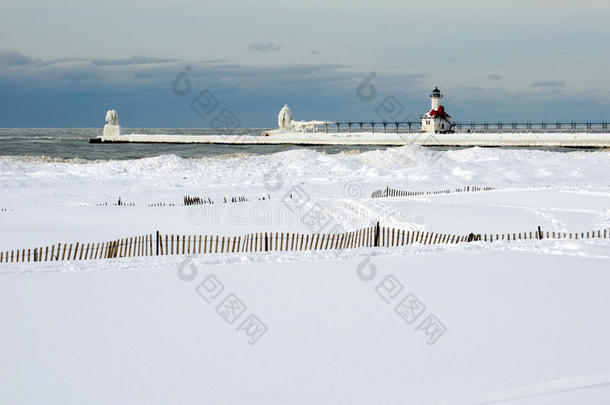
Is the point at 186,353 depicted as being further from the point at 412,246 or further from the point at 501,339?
the point at 412,246

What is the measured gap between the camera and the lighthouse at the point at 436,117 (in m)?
124

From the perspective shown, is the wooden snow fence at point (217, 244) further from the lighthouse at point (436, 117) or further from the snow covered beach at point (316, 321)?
the lighthouse at point (436, 117)

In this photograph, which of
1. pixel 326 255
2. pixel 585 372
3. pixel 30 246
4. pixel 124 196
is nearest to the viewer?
pixel 585 372

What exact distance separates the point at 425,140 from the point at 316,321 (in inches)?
3872

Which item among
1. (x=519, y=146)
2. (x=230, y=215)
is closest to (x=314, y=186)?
(x=230, y=215)

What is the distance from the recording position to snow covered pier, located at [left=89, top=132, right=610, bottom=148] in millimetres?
98812

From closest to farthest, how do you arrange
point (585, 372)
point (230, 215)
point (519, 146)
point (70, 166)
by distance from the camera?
point (585, 372) → point (230, 215) → point (70, 166) → point (519, 146)

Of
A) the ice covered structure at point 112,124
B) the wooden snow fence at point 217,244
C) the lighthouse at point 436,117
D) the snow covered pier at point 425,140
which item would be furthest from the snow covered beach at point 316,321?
the ice covered structure at point 112,124

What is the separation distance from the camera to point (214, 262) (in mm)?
17469

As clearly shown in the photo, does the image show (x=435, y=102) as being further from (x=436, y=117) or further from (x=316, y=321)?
(x=316, y=321)

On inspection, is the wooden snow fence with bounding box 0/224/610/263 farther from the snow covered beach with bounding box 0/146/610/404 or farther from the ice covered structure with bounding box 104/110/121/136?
the ice covered structure with bounding box 104/110/121/136

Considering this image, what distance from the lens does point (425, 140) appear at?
109 m

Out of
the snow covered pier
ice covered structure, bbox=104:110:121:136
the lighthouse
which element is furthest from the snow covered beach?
ice covered structure, bbox=104:110:121:136

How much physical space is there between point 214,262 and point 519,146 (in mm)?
88795
